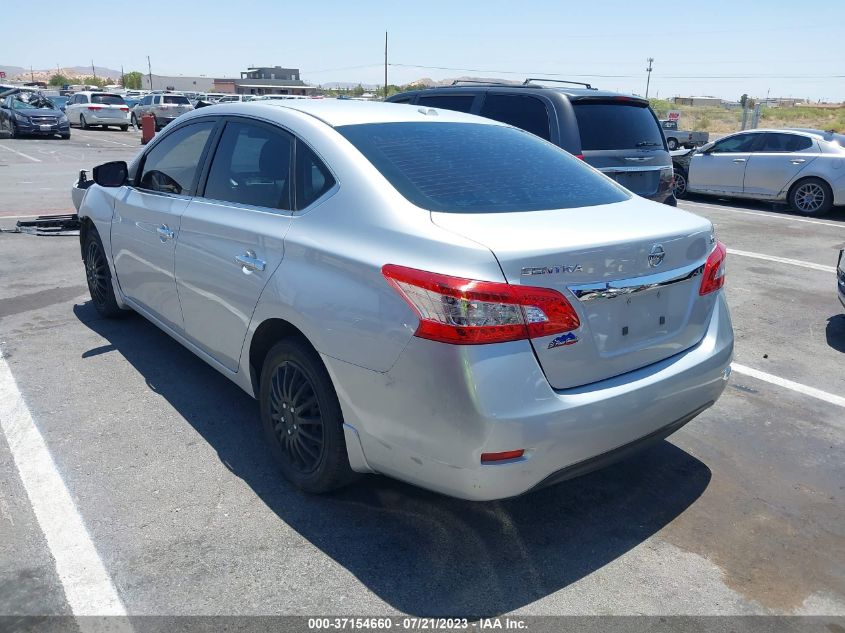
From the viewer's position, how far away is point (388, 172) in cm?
308

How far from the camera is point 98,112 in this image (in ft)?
102

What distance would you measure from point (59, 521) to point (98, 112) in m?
31.9

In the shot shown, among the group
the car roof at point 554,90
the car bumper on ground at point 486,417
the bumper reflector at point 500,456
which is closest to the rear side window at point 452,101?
the car roof at point 554,90

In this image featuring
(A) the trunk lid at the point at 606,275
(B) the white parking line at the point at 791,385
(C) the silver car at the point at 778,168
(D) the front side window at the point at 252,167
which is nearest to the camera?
(A) the trunk lid at the point at 606,275

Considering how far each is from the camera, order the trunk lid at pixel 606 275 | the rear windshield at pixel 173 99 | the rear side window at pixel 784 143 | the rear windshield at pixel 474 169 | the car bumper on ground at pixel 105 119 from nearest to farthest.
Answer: the trunk lid at pixel 606 275 < the rear windshield at pixel 474 169 < the rear side window at pixel 784 143 < the car bumper on ground at pixel 105 119 < the rear windshield at pixel 173 99

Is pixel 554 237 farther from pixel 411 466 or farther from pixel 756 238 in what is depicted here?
pixel 756 238

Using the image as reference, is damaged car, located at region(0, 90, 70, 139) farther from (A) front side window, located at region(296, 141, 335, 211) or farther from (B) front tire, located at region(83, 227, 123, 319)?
(A) front side window, located at region(296, 141, 335, 211)

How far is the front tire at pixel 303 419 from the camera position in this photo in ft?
10.1

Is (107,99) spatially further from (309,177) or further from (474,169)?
(474,169)

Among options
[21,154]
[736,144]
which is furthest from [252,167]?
[21,154]

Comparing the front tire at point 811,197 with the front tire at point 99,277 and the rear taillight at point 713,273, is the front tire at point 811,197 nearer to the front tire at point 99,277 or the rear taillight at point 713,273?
the rear taillight at point 713,273

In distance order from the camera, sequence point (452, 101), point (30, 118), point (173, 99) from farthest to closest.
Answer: point (173, 99)
point (30, 118)
point (452, 101)

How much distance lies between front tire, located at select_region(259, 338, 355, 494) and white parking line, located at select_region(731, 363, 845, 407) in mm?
2997

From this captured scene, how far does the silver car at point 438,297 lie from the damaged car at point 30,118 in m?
24.5
